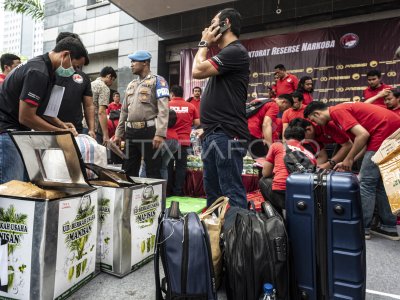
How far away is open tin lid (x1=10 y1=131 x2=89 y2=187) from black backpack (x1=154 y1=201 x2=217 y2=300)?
564mm

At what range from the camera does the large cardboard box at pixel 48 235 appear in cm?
130

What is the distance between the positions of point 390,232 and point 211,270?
6.51ft

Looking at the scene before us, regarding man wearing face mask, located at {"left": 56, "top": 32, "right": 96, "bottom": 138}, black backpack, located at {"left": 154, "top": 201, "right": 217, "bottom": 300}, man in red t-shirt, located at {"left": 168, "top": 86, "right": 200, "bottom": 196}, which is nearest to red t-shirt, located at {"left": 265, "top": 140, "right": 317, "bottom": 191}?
black backpack, located at {"left": 154, "top": 201, "right": 217, "bottom": 300}

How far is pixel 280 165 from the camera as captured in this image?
250cm

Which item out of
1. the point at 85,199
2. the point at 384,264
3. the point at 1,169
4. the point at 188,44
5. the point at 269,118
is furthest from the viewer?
the point at 188,44

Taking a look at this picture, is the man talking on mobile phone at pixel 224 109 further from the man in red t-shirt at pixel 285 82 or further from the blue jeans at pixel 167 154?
the man in red t-shirt at pixel 285 82

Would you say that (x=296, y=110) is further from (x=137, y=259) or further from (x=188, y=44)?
(x=188, y=44)

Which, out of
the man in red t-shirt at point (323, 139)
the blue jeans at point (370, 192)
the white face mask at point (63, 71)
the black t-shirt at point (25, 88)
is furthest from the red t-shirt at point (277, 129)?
the black t-shirt at point (25, 88)

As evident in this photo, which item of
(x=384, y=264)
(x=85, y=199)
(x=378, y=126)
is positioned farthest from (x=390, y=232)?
(x=85, y=199)

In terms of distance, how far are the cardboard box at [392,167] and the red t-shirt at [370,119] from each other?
18.8 inches

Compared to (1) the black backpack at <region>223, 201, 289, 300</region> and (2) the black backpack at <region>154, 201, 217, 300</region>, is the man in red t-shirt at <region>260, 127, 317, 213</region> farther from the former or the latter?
(2) the black backpack at <region>154, 201, 217, 300</region>

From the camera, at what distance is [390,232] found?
2545 millimetres

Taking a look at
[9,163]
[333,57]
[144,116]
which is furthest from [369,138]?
[333,57]

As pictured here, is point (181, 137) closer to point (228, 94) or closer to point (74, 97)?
point (74, 97)
